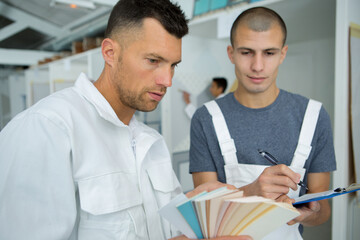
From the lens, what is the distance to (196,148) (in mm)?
1016

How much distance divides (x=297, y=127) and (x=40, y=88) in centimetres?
450

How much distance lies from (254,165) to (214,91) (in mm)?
980

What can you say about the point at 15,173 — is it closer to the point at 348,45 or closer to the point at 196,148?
the point at 196,148

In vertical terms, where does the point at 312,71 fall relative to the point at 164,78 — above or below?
above

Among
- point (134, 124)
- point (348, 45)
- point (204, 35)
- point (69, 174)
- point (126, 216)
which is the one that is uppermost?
point (204, 35)

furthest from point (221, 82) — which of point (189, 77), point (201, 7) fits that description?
point (201, 7)

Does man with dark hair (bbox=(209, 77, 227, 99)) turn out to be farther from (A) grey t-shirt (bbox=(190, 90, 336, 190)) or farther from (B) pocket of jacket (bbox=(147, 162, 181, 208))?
(B) pocket of jacket (bbox=(147, 162, 181, 208))

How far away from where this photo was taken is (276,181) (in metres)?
0.68

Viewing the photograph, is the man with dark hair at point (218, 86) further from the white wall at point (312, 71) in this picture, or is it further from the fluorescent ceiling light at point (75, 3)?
the fluorescent ceiling light at point (75, 3)

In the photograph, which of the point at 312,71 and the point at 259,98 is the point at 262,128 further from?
the point at 312,71

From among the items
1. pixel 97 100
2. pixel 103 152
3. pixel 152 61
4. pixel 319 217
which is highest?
pixel 152 61

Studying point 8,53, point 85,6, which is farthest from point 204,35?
point 8,53

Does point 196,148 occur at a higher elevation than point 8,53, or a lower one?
lower

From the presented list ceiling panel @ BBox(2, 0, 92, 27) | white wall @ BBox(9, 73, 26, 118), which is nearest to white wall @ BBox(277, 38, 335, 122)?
ceiling panel @ BBox(2, 0, 92, 27)
